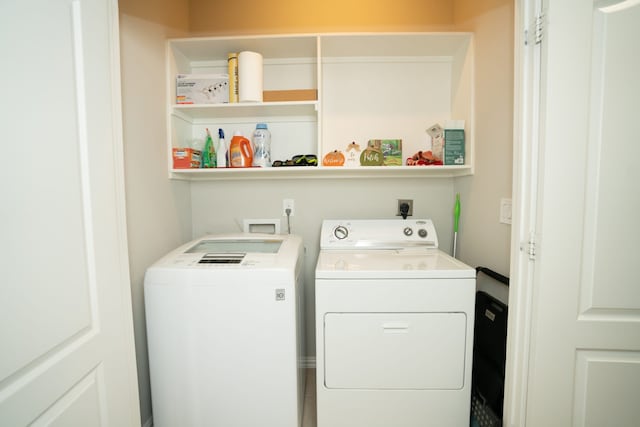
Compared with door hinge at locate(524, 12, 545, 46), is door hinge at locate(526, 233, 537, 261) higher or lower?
lower

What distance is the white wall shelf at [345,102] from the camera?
182 cm

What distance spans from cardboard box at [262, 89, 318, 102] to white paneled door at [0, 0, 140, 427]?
97 cm

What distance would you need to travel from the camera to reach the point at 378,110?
1957mm

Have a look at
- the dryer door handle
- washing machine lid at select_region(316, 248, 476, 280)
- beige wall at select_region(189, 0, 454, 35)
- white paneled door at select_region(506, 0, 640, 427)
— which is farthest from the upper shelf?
the dryer door handle

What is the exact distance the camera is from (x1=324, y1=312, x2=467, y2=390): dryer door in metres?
1.29

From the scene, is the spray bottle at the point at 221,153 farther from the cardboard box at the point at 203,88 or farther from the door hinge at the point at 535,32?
the door hinge at the point at 535,32

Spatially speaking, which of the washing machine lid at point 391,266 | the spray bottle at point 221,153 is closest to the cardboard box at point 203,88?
the spray bottle at point 221,153

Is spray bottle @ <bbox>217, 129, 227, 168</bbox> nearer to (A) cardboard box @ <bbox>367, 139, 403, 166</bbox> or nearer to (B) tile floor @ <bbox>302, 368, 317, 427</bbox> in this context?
(A) cardboard box @ <bbox>367, 139, 403, 166</bbox>

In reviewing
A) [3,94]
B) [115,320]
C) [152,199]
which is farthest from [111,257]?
[152,199]

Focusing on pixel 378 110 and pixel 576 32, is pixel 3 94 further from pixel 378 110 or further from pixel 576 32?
pixel 378 110

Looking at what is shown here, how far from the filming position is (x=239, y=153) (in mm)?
1744

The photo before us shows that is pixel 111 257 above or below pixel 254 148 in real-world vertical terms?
below

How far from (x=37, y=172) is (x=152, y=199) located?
921mm

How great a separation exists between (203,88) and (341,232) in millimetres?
1253
